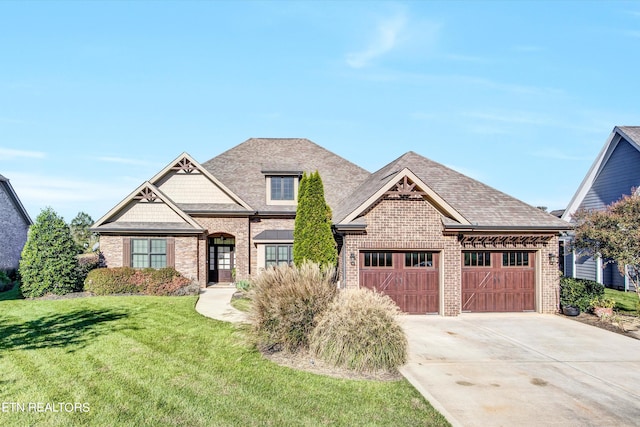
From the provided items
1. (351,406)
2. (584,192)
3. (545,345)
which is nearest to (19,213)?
(351,406)

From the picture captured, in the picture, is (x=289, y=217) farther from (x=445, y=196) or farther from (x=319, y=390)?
(x=319, y=390)

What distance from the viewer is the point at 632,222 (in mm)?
13336

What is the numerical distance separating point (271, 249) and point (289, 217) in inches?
87.7

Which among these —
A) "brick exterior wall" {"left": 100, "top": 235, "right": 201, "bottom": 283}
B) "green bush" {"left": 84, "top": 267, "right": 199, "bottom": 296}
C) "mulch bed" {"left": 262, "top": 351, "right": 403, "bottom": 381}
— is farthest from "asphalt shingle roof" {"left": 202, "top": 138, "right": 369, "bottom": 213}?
"mulch bed" {"left": 262, "top": 351, "right": 403, "bottom": 381}

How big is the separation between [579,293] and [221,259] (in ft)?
56.3

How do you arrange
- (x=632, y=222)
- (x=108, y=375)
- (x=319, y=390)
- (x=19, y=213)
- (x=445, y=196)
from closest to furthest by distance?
(x=319, y=390), (x=108, y=375), (x=632, y=222), (x=445, y=196), (x=19, y=213)

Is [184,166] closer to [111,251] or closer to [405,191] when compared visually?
[111,251]

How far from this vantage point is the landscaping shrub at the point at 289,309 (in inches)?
360

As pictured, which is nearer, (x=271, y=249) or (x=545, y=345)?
(x=545, y=345)

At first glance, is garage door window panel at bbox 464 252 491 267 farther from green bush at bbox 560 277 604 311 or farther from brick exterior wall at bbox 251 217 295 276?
brick exterior wall at bbox 251 217 295 276


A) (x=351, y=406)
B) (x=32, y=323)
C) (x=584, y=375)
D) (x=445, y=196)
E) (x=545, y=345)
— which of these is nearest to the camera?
(x=351, y=406)

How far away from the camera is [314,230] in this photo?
15695 mm

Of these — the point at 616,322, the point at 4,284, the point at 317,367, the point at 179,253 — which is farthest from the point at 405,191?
the point at 4,284

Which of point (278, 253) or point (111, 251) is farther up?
point (111, 251)
